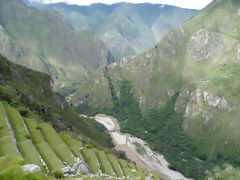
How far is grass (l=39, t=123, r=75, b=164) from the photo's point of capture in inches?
1715

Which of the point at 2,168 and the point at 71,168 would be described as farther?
the point at 71,168

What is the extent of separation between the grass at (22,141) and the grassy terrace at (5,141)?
6.09 ft

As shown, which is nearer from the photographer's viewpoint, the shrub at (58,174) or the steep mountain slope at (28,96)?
the shrub at (58,174)

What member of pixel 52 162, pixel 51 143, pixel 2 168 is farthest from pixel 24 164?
pixel 51 143

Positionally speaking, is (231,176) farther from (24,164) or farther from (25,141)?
(24,164)

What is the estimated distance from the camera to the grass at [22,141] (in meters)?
36.8

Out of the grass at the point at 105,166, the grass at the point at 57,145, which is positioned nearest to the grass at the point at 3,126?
the grass at the point at 57,145

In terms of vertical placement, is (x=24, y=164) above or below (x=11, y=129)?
above

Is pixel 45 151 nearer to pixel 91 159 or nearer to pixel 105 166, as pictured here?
pixel 91 159

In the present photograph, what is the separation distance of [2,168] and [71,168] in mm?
18805

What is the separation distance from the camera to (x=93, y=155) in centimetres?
5572

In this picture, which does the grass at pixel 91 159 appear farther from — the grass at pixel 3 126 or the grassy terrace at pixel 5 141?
the grassy terrace at pixel 5 141

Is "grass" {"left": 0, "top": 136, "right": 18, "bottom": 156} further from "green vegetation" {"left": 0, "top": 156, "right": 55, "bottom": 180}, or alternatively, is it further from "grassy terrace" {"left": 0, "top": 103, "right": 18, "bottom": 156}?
"green vegetation" {"left": 0, "top": 156, "right": 55, "bottom": 180}

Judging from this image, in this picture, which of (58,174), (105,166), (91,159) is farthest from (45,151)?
(105,166)
